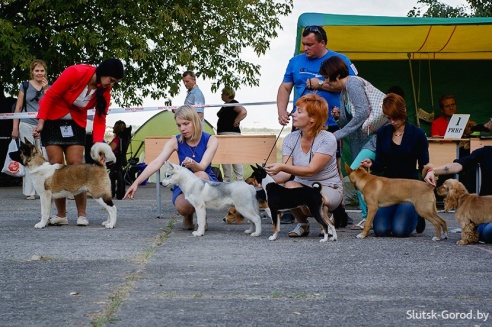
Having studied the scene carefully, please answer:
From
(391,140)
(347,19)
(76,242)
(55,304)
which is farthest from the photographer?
(347,19)

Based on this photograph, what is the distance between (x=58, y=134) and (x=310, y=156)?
8.49 feet

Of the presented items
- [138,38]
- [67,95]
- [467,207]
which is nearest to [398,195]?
[467,207]

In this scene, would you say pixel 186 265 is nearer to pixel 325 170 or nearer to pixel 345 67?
pixel 325 170

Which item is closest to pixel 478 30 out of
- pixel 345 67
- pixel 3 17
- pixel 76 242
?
pixel 345 67

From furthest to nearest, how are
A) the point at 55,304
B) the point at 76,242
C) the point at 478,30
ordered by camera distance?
1. the point at 478,30
2. the point at 76,242
3. the point at 55,304

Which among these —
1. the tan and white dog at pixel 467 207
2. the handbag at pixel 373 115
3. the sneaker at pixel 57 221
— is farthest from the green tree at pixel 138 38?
the tan and white dog at pixel 467 207

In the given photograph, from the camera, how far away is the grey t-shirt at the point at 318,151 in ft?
23.6

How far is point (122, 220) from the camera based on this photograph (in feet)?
30.2

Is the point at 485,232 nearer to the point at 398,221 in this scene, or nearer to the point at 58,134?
the point at 398,221

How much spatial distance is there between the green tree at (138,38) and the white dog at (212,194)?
10.6 meters

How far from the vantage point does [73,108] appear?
26.8ft

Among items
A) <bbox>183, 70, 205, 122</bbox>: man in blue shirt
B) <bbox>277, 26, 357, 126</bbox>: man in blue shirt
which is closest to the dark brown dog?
<bbox>277, 26, 357, 126</bbox>: man in blue shirt

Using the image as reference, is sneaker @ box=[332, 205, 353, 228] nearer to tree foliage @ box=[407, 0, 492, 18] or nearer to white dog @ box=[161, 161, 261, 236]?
white dog @ box=[161, 161, 261, 236]

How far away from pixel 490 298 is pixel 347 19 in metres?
5.86
